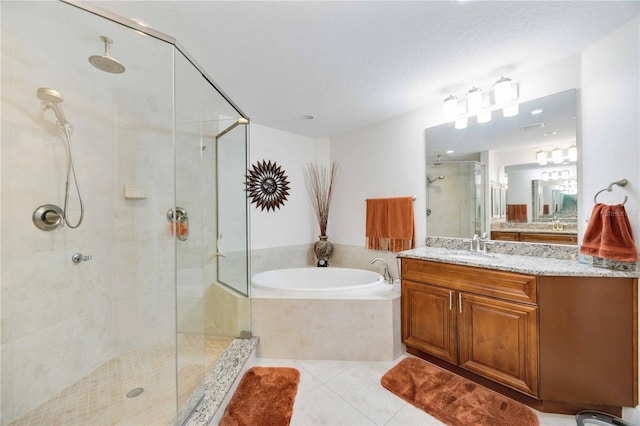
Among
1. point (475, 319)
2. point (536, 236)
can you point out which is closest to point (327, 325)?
point (475, 319)

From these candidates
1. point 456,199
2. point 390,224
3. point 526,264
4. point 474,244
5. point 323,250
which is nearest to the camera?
point 526,264

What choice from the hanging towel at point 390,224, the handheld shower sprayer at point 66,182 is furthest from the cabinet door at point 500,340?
the handheld shower sprayer at point 66,182

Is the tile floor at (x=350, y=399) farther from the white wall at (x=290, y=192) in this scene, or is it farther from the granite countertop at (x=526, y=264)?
the white wall at (x=290, y=192)

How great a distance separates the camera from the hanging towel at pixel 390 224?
2.62 m

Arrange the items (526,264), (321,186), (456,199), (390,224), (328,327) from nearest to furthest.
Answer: (526,264), (328,327), (456,199), (390,224), (321,186)

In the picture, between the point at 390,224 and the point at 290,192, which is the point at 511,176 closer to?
the point at 390,224

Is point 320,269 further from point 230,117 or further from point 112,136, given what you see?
point 112,136

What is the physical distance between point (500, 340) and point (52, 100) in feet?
10.8

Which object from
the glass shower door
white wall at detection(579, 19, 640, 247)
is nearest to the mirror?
white wall at detection(579, 19, 640, 247)

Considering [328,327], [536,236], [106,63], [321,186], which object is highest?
[106,63]

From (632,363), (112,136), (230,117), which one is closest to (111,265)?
(112,136)

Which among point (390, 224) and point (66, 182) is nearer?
point (66, 182)

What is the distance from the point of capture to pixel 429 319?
1.99m

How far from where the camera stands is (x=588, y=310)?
142cm
